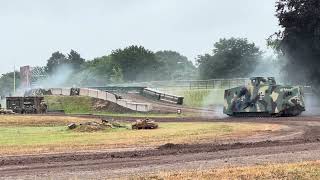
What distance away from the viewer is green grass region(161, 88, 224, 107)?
3031 inches

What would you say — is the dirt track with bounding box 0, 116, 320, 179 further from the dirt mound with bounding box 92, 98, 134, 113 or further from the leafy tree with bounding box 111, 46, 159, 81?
the leafy tree with bounding box 111, 46, 159, 81

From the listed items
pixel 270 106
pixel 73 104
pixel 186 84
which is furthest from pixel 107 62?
pixel 270 106

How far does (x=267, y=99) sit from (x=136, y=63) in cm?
11416

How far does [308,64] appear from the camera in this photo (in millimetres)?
67250

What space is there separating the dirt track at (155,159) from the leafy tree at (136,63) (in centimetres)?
13410

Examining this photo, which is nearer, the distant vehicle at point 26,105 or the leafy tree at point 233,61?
the distant vehicle at point 26,105

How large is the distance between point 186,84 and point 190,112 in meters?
32.6

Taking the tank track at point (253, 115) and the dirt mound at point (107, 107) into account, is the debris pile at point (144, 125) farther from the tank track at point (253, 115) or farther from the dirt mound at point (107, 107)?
the dirt mound at point (107, 107)

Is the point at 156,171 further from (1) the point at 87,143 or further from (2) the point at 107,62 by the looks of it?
(2) the point at 107,62

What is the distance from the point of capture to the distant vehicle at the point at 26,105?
7138cm

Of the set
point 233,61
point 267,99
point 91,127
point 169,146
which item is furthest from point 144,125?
point 233,61

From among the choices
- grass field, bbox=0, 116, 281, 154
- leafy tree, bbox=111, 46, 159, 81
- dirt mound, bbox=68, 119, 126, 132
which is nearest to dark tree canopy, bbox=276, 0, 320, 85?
grass field, bbox=0, 116, 281, 154

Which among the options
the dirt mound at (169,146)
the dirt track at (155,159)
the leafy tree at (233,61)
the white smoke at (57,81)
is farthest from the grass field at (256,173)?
the white smoke at (57,81)

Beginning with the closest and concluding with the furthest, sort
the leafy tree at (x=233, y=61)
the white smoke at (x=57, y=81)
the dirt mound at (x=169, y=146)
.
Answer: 1. the dirt mound at (x=169, y=146)
2. the leafy tree at (x=233, y=61)
3. the white smoke at (x=57, y=81)
